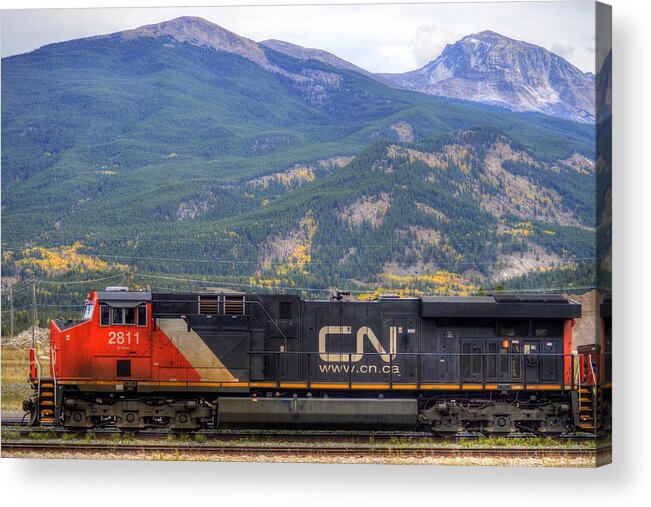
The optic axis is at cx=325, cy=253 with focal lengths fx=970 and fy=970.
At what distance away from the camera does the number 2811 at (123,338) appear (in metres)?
16.2

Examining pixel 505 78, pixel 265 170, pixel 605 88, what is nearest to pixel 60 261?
pixel 265 170

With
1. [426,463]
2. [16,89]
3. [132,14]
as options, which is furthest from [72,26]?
[426,463]

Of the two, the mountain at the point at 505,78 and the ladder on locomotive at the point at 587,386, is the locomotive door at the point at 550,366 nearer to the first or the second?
the ladder on locomotive at the point at 587,386

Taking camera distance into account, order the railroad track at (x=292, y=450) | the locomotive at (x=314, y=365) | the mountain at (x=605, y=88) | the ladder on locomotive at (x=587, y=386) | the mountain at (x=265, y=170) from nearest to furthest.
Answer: the mountain at (x=605, y=88) → the railroad track at (x=292, y=450) → the ladder on locomotive at (x=587, y=386) → the locomotive at (x=314, y=365) → the mountain at (x=265, y=170)

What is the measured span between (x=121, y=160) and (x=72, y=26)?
10650 mm

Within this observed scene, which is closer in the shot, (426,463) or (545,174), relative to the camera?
(426,463)

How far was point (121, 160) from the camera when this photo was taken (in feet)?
107

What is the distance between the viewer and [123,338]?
16.2 meters

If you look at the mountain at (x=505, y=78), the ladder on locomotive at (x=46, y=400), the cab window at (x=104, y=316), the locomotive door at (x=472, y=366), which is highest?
the mountain at (x=505, y=78)

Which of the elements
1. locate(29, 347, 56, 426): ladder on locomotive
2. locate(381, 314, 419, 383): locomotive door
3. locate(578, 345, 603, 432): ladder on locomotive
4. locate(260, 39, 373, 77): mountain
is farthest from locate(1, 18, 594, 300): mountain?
locate(381, 314, 419, 383): locomotive door

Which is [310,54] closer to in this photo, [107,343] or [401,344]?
[401,344]

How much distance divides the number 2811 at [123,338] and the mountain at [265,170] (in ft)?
39.9

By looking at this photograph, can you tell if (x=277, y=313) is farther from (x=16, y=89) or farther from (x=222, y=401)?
(x=16, y=89)

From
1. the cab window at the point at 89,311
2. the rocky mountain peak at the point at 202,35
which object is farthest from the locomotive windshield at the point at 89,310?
the rocky mountain peak at the point at 202,35
